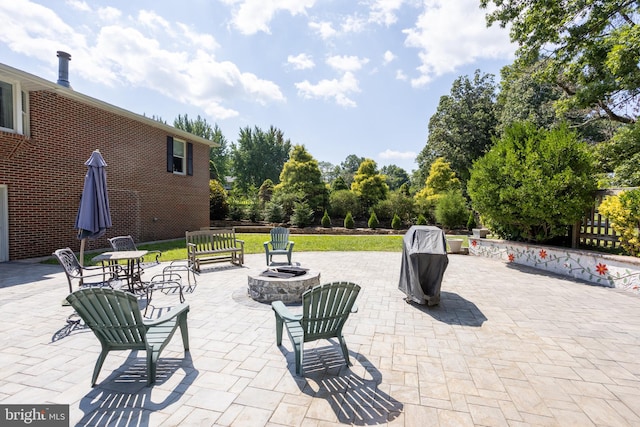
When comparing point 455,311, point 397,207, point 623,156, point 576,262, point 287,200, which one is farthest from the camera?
point 287,200

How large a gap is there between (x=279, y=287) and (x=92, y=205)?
3514 millimetres

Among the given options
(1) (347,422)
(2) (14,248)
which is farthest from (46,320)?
(2) (14,248)

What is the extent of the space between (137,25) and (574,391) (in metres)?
11.2

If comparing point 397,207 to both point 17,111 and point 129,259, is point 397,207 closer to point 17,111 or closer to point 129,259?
point 129,259

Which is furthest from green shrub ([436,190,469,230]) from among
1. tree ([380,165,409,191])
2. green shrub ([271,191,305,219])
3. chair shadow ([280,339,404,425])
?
tree ([380,165,409,191])

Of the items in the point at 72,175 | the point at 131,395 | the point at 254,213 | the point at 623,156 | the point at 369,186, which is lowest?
the point at 131,395

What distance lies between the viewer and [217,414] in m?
2.27

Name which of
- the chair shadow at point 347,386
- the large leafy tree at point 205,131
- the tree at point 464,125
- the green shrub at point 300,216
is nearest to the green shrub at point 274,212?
the green shrub at point 300,216

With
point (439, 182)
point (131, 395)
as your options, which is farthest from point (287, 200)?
point (131, 395)

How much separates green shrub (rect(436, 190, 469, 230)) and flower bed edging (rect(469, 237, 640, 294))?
7.47 meters

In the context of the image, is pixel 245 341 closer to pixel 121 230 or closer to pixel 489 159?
pixel 489 159

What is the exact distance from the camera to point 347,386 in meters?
2.68

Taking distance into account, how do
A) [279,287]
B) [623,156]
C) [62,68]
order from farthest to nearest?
[623,156], [62,68], [279,287]

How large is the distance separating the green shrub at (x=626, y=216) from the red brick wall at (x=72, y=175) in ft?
50.0
